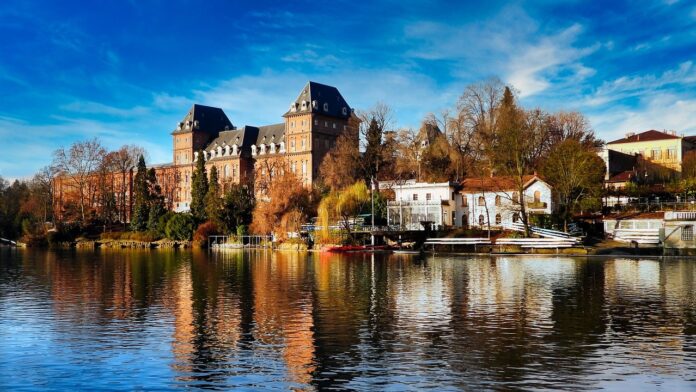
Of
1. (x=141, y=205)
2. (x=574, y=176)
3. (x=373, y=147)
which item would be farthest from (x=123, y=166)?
(x=574, y=176)

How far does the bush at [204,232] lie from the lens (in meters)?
90.0

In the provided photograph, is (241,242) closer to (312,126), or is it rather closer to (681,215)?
(312,126)

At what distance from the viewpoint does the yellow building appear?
95562mm

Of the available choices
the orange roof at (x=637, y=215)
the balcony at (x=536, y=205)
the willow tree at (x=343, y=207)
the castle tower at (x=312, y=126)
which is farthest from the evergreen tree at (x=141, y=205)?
the orange roof at (x=637, y=215)

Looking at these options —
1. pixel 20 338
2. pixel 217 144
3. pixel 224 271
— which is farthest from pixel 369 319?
pixel 217 144

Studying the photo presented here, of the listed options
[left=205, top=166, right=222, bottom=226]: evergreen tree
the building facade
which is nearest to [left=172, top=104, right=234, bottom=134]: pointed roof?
[left=205, top=166, right=222, bottom=226]: evergreen tree

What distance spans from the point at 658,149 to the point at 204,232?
233 ft

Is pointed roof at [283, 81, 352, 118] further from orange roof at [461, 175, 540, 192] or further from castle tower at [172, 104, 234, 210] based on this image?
orange roof at [461, 175, 540, 192]

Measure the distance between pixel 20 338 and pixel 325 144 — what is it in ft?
315

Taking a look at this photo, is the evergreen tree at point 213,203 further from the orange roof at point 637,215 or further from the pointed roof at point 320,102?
the orange roof at point 637,215

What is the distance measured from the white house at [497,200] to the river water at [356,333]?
30.8 meters

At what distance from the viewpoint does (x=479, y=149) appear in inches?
3322

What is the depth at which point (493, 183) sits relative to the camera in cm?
7350

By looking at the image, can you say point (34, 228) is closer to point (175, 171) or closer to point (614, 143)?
point (175, 171)
